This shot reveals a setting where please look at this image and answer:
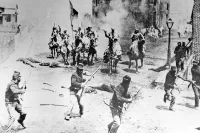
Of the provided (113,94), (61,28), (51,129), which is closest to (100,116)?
(113,94)

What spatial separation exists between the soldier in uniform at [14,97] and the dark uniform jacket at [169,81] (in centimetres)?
294

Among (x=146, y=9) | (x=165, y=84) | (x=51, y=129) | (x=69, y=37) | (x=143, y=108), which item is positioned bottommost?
(x=51, y=129)

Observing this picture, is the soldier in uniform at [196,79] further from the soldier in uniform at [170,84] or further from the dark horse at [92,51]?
the dark horse at [92,51]

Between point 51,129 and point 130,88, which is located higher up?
point 130,88

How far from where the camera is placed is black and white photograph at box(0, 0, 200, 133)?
6711mm

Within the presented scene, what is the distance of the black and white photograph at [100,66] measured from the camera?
6711mm

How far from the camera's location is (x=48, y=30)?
7102 millimetres

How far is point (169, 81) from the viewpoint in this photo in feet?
22.3

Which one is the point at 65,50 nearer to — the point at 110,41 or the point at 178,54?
the point at 110,41

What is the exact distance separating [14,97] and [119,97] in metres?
2.17

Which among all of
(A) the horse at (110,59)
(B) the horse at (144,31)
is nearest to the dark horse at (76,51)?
(A) the horse at (110,59)

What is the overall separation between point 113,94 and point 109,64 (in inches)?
26.0

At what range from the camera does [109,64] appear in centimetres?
699

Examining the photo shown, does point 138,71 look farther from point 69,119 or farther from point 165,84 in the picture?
point 69,119
